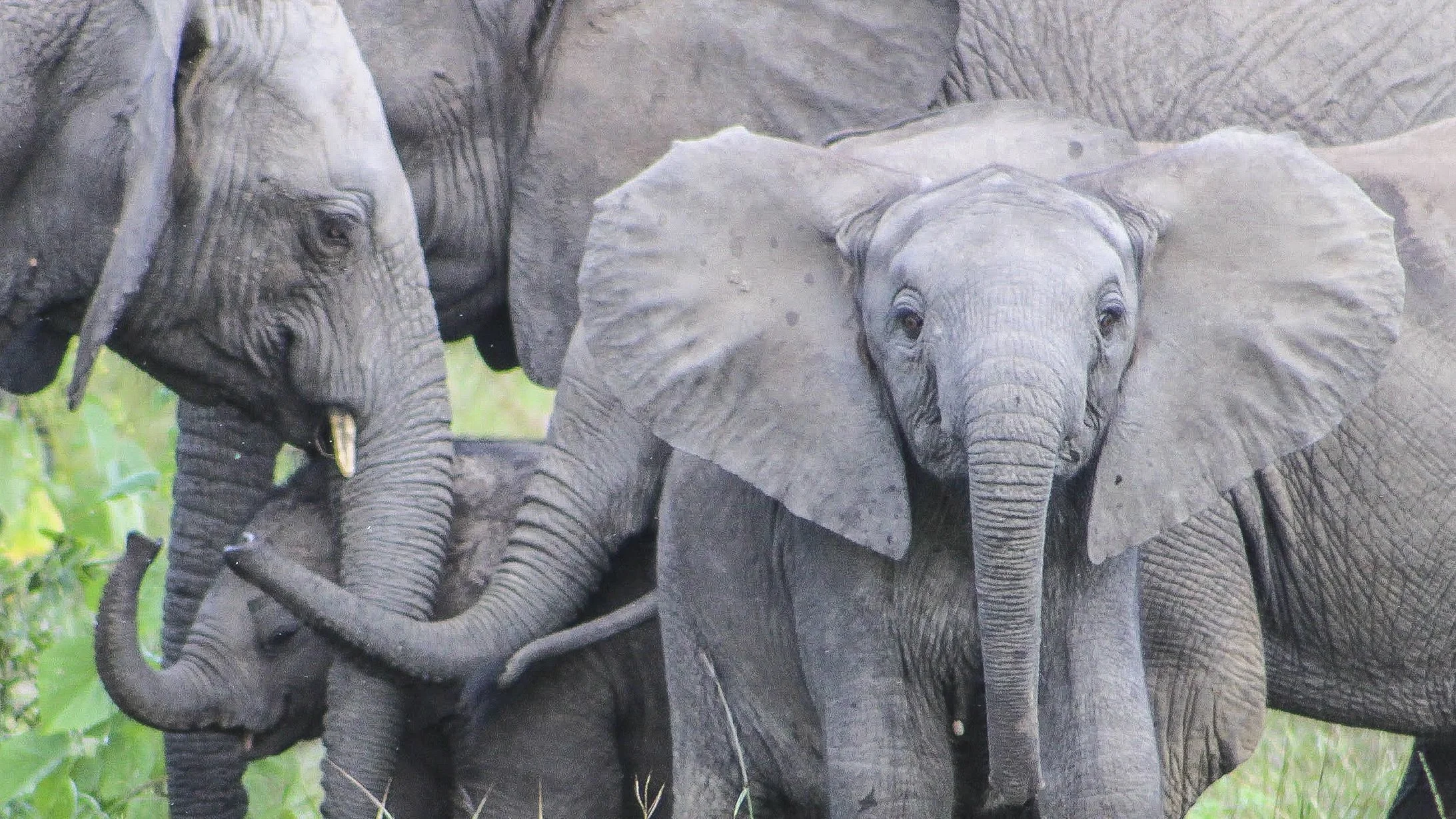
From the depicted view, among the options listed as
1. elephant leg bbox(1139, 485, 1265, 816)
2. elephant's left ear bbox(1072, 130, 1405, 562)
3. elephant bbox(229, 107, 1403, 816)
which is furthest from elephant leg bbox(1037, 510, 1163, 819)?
elephant leg bbox(1139, 485, 1265, 816)

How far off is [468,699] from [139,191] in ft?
3.25

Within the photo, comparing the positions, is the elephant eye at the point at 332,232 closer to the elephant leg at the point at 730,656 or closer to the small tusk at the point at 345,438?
the small tusk at the point at 345,438

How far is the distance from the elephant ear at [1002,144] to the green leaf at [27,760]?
1.73m

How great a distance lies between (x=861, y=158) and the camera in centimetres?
380

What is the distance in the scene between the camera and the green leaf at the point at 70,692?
4.61m

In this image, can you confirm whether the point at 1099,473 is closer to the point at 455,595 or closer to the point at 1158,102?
the point at 455,595

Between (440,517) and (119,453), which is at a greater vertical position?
(440,517)

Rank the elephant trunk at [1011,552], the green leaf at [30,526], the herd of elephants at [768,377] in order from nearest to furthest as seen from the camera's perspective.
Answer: the elephant trunk at [1011,552] < the herd of elephants at [768,377] < the green leaf at [30,526]

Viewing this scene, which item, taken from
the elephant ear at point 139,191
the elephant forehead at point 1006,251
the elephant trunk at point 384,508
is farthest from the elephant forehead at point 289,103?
the elephant forehead at point 1006,251

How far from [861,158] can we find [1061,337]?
2.22ft

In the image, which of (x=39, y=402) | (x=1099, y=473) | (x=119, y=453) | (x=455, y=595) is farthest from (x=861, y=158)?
(x=39, y=402)

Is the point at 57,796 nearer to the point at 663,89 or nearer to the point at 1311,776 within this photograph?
the point at 663,89

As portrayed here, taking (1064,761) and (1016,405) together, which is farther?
(1064,761)

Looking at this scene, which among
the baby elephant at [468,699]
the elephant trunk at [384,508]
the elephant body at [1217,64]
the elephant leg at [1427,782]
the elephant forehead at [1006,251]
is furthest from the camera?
the elephant body at [1217,64]
